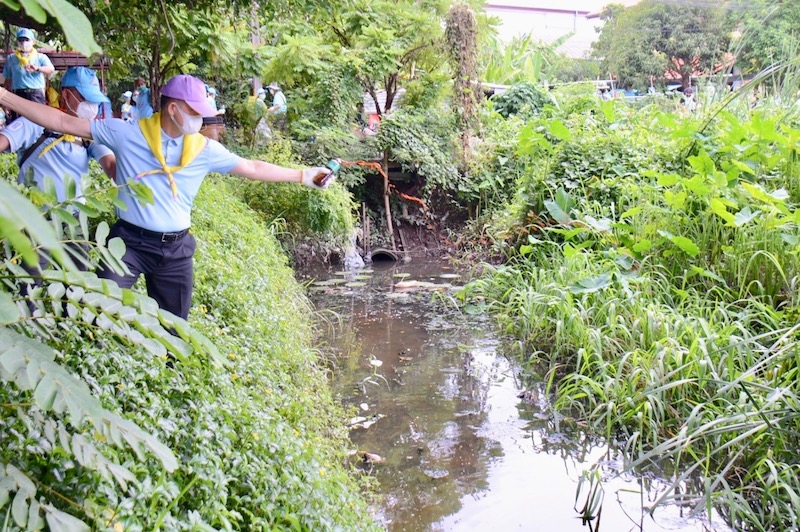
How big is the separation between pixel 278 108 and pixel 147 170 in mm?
8954

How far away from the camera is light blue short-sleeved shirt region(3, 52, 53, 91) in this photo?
20.8 feet

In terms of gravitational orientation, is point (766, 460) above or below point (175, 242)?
below

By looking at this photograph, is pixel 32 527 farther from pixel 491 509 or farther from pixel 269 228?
pixel 269 228

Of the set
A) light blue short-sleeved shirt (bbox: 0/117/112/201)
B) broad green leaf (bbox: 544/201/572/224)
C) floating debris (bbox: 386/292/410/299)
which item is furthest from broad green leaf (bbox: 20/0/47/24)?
floating debris (bbox: 386/292/410/299)

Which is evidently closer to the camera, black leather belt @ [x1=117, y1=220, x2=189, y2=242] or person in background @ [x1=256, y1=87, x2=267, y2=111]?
black leather belt @ [x1=117, y1=220, x2=189, y2=242]

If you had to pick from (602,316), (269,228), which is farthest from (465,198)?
(602,316)

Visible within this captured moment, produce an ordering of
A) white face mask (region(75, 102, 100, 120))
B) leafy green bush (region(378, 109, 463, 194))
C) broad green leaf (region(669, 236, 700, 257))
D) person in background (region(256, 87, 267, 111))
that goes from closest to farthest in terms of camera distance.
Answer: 1. white face mask (region(75, 102, 100, 120))
2. broad green leaf (region(669, 236, 700, 257))
3. person in background (region(256, 87, 267, 111))
4. leafy green bush (region(378, 109, 463, 194))

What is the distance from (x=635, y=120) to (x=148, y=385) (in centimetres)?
932

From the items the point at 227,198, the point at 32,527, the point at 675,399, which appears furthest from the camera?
the point at 227,198

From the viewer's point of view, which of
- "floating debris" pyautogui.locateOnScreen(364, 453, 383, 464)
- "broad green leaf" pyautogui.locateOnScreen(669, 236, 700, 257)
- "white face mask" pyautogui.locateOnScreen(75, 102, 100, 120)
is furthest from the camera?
"broad green leaf" pyautogui.locateOnScreen(669, 236, 700, 257)

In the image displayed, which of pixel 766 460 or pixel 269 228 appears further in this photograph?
pixel 269 228

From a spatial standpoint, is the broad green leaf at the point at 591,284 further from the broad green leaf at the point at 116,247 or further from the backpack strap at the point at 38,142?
the broad green leaf at the point at 116,247

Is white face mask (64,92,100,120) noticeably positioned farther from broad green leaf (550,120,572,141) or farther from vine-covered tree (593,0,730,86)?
vine-covered tree (593,0,730,86)

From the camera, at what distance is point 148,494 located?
2.43 meters
